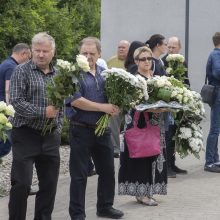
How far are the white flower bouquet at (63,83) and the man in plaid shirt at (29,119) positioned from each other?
65 mm

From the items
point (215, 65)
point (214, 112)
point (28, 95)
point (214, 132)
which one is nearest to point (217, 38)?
point (215, 65)

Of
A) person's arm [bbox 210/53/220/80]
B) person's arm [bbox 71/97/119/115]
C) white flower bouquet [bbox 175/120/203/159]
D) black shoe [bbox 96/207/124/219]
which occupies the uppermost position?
person's arm [bbox 210/53/220/80]

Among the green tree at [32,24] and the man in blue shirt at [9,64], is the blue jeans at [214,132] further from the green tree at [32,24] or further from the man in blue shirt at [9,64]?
the green tree at [32,24]

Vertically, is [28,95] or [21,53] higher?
[21,53]

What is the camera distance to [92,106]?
6973 mm

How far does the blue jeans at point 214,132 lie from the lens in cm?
1045

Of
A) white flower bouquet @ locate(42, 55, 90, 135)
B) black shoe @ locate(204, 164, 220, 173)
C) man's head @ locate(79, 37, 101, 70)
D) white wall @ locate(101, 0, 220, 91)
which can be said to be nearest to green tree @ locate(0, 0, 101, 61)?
white wall @ locate(101, 0, 220, 91)

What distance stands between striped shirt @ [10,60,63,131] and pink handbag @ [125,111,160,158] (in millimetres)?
1722

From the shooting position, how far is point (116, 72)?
709 centimetres

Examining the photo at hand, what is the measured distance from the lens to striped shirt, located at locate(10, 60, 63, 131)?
20.9 feet

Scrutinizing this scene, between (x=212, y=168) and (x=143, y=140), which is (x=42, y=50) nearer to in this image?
(x=143, y=140)

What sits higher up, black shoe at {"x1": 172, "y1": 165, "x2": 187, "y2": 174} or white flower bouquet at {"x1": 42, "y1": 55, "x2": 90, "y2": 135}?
white flower bouquet at {"x1": 42, "y1": 55, "x2": 90, "y2": 135}

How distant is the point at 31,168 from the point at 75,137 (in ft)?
2.78

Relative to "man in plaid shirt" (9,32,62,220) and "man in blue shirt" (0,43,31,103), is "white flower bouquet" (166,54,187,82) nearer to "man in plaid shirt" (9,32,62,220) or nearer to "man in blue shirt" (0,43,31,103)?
"man in blue shirt" (0,43,31,103)
